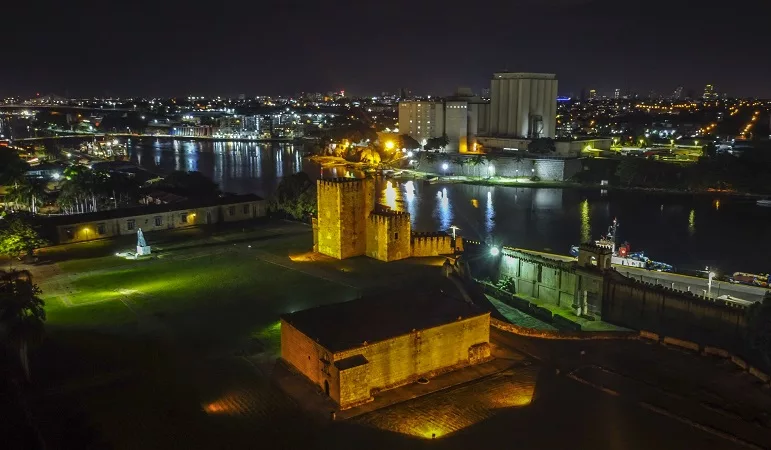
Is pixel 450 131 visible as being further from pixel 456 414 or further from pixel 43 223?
pixel 456 414

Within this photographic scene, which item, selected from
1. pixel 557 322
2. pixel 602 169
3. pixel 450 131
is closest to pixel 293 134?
pixel 450 131

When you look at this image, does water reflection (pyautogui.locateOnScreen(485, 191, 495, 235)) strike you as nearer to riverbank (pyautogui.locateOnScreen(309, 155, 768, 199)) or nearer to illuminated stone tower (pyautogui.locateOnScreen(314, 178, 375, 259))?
riverbank (pyautogui.locateOnScreen(309, 155, 768, 199))

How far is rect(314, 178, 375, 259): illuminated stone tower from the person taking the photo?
20.2 metres

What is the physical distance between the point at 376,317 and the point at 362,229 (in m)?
8.53

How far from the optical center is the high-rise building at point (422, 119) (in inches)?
3164

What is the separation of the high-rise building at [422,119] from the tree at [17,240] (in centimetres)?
6375

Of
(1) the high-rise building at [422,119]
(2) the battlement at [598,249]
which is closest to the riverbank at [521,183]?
(1) the high-rise building at [422,119]

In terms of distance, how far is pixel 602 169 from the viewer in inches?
2366

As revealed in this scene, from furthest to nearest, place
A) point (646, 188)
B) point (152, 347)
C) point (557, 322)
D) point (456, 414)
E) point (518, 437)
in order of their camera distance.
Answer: point (646, 188) < point (557, 322) < point (152, 347) < point (456, 414) < point (518, 437)

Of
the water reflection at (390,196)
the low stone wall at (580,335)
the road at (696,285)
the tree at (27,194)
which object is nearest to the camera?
the low stone wall at (580,335)

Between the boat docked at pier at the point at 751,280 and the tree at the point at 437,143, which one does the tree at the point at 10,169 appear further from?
the tree at the point at 437,143

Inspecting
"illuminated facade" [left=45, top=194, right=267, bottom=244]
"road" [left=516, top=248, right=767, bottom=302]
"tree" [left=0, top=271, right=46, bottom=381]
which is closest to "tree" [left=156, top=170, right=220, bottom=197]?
"illuminated facade" [left=45, top=194, right=267, bottom=244]

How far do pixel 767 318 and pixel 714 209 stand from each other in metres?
35.7

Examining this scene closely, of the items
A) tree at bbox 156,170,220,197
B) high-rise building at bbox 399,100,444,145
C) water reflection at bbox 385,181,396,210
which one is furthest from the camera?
high-rise building at bbox 399,100,444,145
